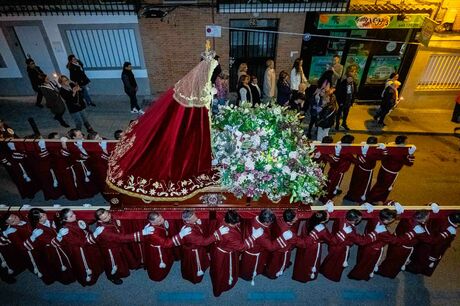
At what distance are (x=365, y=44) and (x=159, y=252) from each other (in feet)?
29.6

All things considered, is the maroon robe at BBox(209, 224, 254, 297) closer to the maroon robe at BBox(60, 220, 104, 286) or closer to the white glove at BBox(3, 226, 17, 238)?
the maroon robe at BBox(60, 220, 104, 286)

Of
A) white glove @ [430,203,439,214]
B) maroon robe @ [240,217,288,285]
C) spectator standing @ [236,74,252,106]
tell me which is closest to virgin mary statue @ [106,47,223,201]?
maroon robe @ [240,217,288,285]

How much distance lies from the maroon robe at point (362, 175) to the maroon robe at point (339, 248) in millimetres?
1985

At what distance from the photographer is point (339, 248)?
5.46 m

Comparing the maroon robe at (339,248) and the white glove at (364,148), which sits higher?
the white glove at (364,148)

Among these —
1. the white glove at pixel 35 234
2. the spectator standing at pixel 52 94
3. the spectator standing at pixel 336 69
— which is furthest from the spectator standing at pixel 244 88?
the white glove at pixel 35 234

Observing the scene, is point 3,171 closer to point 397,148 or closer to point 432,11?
point 397,148

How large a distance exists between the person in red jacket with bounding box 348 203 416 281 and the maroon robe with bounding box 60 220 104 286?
15.0 ft

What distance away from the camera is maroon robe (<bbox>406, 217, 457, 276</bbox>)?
17.5 feet

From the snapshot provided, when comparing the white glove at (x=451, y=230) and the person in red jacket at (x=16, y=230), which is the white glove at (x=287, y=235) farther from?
the person in red jacket at (x=16, y=230)

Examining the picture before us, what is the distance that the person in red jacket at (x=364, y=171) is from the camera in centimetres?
666

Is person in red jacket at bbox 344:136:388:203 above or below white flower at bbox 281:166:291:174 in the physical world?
below

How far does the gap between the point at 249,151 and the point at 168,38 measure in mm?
6536

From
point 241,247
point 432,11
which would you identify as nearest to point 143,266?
point 241,247
